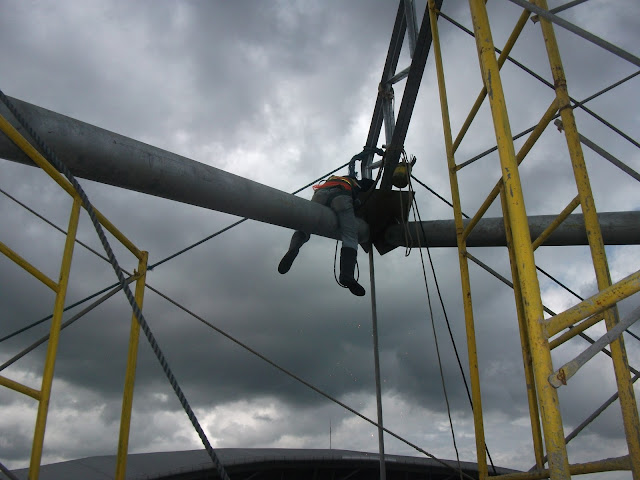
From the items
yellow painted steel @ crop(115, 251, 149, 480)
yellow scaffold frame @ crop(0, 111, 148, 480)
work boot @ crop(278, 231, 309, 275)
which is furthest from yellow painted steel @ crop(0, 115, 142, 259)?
work boot @ crop(278, 231, 309, 275)

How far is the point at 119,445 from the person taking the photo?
13.3 ft

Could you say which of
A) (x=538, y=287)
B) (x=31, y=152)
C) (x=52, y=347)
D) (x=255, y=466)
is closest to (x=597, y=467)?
(x=538, y=287)

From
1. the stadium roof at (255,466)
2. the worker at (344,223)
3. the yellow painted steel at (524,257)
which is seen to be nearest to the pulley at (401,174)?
the worker at (344,223)

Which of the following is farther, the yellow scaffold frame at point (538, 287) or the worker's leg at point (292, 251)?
the worker's leg at point (292, 251)

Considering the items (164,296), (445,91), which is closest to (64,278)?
(164,296)

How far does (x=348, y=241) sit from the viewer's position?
666cm

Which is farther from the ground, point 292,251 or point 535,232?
point 292,251

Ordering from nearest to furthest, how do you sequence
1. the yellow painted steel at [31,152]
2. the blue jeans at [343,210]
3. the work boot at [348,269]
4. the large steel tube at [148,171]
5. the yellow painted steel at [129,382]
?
the yellow painted steel at [31,152] < the large steel tube at [148,171] < the yellow painted steel at [129,382] < the work boot at [348,269] < the blue jeans at [343,210]

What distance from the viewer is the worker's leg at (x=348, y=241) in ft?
21.4

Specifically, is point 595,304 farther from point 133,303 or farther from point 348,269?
point 348,269

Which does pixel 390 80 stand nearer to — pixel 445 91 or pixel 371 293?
pixel 445 91

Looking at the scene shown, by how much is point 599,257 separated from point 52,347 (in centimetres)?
368

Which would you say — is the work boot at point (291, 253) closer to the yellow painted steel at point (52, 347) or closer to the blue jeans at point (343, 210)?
the blue jeans at point (343, 210)

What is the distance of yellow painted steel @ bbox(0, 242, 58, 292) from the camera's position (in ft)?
10.4
